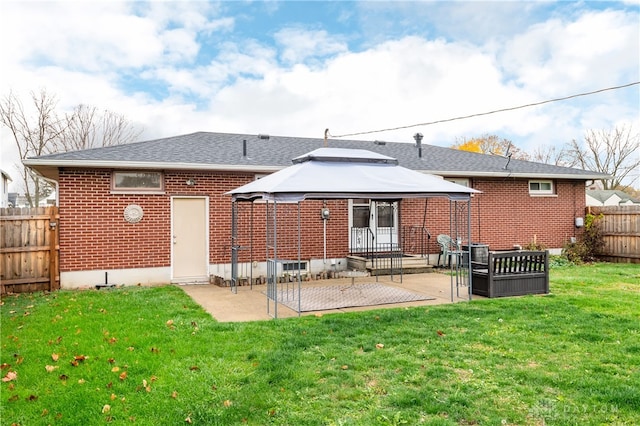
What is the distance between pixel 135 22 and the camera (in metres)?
11.5

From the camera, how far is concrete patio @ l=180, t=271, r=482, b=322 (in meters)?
7.92

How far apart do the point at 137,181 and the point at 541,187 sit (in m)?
12.6

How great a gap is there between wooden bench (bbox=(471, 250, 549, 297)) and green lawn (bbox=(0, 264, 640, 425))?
1025 mm

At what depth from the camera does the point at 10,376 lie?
4.78 m

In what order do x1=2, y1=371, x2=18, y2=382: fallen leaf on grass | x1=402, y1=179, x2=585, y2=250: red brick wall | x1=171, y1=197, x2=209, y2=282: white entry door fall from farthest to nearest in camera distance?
x1=402, y1=179, x2=585, y2=250: red brick wall < x1=171, y1=197, x2=209, y2=282: white entry door < x1=2, y1=371, x2=18, y2=382: fallen leaf on grass

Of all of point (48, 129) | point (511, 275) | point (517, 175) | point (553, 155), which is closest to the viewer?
point (511, 275)

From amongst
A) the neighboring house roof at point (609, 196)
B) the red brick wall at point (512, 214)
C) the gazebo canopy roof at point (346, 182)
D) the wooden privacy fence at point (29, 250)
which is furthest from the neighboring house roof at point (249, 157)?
the neighboring house roof at point (609, 196)

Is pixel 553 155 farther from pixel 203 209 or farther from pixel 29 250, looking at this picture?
pixel 29 250

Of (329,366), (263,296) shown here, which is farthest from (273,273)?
(329,366)

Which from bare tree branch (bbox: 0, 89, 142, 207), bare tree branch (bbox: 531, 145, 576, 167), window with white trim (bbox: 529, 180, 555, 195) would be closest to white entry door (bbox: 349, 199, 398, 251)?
window with white trim (bbox: 529, 180, 555, 195)

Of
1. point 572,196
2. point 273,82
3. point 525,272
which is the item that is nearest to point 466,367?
point 525,272

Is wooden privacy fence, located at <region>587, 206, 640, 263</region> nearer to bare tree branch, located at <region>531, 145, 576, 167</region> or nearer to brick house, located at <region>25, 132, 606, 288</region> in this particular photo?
brick house, located at <region>25, 132, 606, 288</region>

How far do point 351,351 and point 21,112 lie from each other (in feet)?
89.1

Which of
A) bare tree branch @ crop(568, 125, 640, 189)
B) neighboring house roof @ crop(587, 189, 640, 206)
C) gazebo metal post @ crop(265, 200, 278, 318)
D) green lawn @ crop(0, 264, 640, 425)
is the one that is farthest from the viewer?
neighboring house roof @ crop(587, 189, 640, 206)
